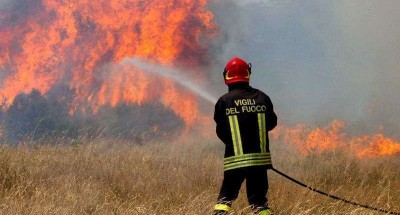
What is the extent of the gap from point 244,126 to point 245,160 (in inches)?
14.9

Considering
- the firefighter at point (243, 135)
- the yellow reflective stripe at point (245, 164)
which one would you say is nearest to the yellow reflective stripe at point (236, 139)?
the firefighter at point (243, 135)

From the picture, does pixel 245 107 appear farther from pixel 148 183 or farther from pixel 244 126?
pixel 148 183

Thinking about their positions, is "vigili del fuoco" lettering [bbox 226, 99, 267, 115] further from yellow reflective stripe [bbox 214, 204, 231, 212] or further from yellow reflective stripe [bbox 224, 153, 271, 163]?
yellow reflective stripe [bbox 214, 204, 231, 212]

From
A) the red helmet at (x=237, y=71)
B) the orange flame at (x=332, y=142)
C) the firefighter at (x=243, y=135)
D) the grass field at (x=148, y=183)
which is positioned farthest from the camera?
the orange flame at (x=332, y=142)

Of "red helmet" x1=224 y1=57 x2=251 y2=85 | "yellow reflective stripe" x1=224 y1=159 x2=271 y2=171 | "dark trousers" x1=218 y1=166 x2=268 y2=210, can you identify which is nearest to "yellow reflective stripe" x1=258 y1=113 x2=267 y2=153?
"yellow reflective stripe" x1=224 y1=159 x2=271 y2=171

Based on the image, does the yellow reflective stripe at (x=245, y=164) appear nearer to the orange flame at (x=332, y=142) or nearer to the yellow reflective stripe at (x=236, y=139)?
the yellow reflective stripe at (x=236, y=139)

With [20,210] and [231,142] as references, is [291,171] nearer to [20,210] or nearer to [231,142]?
[231,142]

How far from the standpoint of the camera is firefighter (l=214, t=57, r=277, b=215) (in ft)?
15.9

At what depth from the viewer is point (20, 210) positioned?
15.7 feet

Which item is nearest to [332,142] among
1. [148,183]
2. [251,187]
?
[148,183]

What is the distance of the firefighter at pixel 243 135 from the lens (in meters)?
4.84

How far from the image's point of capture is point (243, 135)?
4.85 metres

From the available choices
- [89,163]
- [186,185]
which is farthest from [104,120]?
[186,185]

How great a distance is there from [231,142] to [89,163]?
14.5ft
